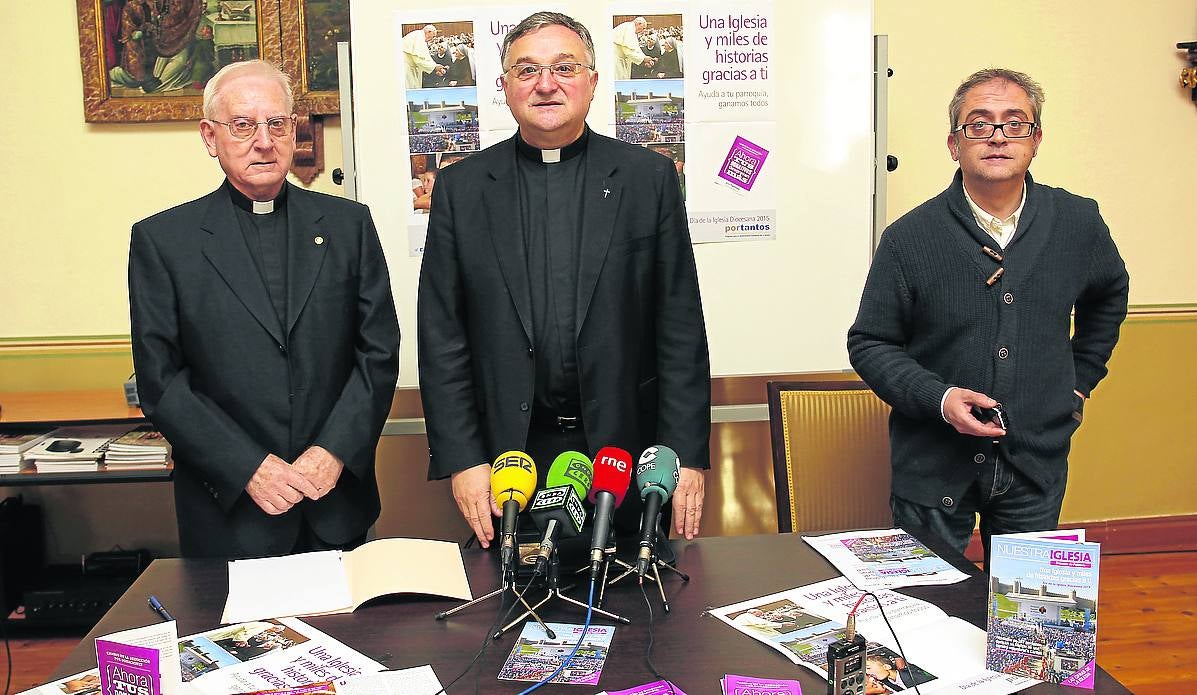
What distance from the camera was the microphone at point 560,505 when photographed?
155 cm

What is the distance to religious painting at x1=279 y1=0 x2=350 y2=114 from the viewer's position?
3.52 m

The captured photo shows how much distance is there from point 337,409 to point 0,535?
2035 millimetres

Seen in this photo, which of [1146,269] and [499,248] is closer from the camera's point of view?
[499,248]

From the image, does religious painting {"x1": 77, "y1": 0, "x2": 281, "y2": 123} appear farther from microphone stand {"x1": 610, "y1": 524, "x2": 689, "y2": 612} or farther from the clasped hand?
microphone stand {"x1": 610, "y1": 524, "x2": 689, "y2": 612}

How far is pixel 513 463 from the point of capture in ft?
5.47

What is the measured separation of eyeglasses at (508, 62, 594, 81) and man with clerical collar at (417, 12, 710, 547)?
0.05 feet

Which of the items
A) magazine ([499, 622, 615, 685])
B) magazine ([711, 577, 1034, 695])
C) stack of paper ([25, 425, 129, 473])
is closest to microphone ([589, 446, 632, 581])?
magazine ([499, 622, 615, 685])

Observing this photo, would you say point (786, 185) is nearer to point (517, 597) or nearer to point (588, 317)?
point (588, 317)

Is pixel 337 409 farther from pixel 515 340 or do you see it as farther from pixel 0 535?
pixel 0 535

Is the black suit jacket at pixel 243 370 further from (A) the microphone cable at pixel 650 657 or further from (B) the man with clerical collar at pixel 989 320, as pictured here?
(B) the man with clerical collar at pixel 989 320

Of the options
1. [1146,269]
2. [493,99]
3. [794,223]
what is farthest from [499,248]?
[1146,269]

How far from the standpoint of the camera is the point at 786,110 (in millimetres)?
3215

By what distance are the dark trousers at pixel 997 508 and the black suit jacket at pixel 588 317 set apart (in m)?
0.51

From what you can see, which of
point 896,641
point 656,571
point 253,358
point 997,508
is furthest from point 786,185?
point 896,641
